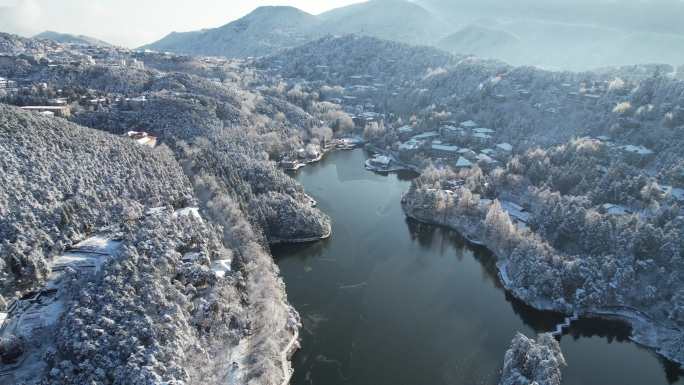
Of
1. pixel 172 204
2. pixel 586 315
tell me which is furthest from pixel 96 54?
pixel 586 315

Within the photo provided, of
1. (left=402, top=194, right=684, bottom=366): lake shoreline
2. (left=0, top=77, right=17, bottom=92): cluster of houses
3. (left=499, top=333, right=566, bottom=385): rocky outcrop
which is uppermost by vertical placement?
(left=0, top=77, right=17, bottom=92): cluster of houses

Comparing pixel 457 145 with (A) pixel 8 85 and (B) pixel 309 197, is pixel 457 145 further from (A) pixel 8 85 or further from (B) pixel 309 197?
(A) pixel 8 85

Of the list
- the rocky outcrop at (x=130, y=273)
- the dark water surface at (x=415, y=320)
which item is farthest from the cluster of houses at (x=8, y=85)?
the dark water surface at (x=415, y=320)

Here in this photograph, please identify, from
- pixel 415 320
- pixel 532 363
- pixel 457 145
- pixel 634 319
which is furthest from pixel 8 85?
pixel 634 319

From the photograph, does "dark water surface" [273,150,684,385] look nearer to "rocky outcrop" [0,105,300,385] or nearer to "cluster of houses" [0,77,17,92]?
"rocky outcrop" [0,105,300,385]

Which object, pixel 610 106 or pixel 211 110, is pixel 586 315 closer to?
pixel 610 106

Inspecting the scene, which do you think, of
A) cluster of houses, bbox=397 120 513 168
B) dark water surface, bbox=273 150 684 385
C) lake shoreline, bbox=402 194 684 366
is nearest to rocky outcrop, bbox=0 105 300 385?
dark water surface, bbox=273 150 684 385
